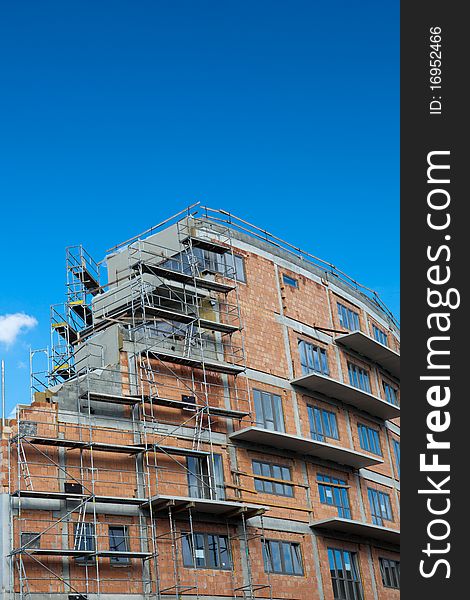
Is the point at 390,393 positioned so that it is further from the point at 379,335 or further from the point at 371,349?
the point at 371,349

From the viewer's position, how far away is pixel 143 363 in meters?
33.8

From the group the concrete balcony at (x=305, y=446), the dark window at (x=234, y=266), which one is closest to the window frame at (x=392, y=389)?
the concrete balcony at (x=305, y=446)

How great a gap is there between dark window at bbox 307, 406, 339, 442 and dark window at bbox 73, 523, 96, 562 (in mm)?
13491

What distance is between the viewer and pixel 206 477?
33.8 m

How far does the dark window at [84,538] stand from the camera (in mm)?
28656

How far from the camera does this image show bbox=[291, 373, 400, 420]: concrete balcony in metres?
39.3

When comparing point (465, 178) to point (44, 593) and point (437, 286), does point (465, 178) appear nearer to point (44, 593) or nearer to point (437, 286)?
point (437, 286)

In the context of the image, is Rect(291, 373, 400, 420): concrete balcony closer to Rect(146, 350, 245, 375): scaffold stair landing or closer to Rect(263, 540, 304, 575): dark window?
Rect(146, 350, 245, 375): scaffold stair landing

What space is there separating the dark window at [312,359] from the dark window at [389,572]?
9289mm

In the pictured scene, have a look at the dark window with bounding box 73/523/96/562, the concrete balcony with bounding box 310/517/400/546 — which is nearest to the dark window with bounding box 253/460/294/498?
the concrete balcony with bounding box 310/517/400/546

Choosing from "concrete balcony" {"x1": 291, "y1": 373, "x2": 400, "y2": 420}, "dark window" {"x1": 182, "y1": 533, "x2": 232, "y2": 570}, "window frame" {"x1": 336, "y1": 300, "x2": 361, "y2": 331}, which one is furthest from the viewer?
"window frame" {"x1": 336, "y1": 300, "x2": 361, "y2": 331}

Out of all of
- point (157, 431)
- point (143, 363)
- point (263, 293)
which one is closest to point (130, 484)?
point (157, 431)

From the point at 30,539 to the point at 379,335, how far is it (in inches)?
1110

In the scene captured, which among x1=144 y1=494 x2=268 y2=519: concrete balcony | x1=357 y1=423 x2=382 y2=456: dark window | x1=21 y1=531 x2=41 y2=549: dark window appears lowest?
x1=21 y1=531 x2=41 y2=549: dark window
